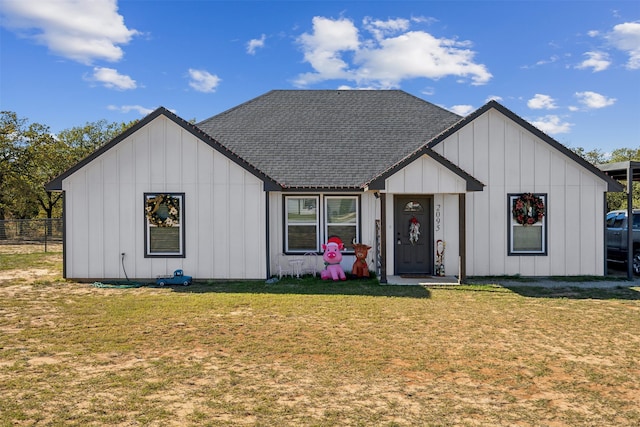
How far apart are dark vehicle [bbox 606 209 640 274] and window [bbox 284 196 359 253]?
27.6 feet

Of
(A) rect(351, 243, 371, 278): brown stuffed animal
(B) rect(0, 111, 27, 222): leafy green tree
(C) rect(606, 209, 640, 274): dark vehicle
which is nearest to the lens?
(A) rect(351, 243, 371, 278): brown stuffed animal

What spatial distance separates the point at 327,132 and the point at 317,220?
3843 mm

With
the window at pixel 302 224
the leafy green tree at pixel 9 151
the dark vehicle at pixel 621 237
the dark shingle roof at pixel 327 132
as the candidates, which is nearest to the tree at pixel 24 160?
the leafy green tree at pixel 9 151

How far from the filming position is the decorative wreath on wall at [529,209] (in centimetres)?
1274

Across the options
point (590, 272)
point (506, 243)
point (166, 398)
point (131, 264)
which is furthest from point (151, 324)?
point (590, 272)

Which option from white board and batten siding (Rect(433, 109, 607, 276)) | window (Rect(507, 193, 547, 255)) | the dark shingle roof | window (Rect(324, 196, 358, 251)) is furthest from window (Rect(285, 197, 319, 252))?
window (Rect(507, 193, 547, 255))

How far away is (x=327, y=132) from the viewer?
15.9 m

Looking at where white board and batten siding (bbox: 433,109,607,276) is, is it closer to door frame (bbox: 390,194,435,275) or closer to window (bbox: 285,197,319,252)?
door frame (bbox: 390,194,435,275)

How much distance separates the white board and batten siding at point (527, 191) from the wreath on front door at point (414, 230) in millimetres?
1434

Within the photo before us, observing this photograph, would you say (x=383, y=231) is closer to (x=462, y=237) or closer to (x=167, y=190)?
(x=462, y=237)

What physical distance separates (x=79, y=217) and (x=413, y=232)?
9.38m

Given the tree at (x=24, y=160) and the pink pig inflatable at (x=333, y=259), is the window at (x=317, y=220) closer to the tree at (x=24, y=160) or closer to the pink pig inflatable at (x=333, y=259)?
the pink pig inflatable at (x=333, y=259)

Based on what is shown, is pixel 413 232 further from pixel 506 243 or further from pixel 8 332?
pixel 8 332

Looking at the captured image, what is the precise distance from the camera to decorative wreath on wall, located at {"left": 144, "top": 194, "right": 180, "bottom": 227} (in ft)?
40.1
